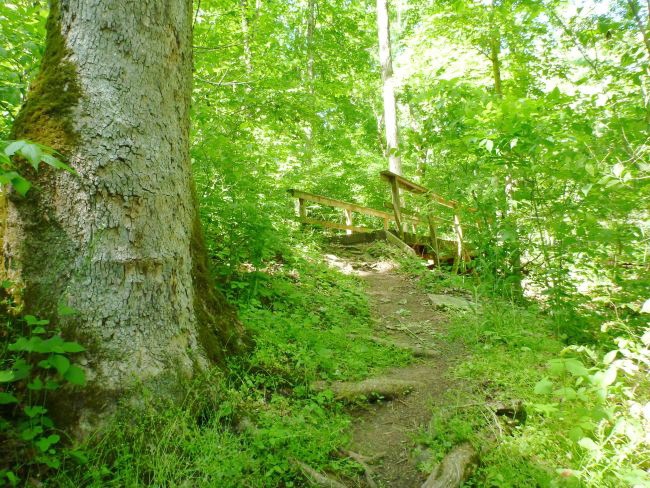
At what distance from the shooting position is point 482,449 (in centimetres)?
248

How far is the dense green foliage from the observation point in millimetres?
2094

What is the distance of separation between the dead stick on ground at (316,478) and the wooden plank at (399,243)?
22.1 feet

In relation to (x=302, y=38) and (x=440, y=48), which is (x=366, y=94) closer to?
(x=302, y=38)

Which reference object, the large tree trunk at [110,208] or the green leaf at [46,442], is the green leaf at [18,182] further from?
the green leaf at [46,442]

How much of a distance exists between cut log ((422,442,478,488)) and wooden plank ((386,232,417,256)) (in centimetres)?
635

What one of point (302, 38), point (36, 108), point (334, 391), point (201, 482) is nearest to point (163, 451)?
point (201, 482)

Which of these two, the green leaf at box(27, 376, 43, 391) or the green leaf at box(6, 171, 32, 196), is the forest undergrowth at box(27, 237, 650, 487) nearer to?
the green leaf at box(27, 376, 43, 391)

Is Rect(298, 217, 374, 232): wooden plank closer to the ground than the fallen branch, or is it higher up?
higher up

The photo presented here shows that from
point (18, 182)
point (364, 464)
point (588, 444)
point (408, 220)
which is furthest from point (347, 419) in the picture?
point (408, 220)

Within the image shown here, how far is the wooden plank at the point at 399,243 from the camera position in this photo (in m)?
8.80

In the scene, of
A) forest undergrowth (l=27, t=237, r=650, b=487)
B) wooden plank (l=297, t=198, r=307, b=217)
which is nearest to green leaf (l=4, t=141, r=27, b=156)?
forest undergrowth (l=27, t=237, r=650, b=487)

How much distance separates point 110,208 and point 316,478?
1.96 m

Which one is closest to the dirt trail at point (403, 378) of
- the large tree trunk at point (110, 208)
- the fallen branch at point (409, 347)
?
the fallen branch at point (409, 347)

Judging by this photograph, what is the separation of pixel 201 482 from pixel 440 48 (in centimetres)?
1115
